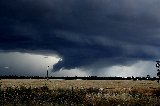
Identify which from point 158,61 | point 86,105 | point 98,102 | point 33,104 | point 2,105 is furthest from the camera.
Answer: point 158,61

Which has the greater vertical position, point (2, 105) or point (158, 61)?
point (158, 61)

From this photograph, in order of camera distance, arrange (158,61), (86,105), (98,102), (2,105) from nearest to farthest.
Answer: (2,105)
(86,105)
(98,102)
(158,61)

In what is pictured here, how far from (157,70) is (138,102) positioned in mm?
122768

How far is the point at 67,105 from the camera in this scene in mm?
28766

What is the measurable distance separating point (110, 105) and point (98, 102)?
4.64 feet

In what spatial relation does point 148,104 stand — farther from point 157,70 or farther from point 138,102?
point 157,70

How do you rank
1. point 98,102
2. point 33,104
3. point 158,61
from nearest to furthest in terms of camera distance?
point 33,104 → point 98,102 → point 158,61

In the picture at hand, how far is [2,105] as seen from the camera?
2594 cm

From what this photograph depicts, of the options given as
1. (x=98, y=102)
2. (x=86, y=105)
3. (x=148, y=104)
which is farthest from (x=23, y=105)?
(x=148, y=104)

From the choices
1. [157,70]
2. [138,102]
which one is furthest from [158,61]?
[138,102]

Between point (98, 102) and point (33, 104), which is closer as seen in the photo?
point (33, 104)

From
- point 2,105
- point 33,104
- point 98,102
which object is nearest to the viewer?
point 2,105

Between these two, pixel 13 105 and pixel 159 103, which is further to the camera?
pixel 159 103

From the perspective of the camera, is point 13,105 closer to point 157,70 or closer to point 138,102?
point 138,102
